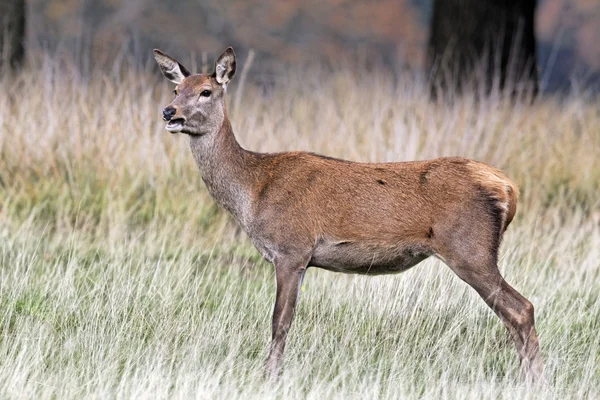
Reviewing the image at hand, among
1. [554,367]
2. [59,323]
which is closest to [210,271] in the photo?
[59,323]

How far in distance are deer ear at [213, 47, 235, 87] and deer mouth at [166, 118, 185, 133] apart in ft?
1.29

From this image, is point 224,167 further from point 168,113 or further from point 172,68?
point 172,68

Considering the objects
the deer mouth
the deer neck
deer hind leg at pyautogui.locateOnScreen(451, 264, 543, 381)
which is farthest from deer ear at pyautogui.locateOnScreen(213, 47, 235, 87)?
deer hind leg at pyautogui.locateOnScreen(451, 264, 543, 381)

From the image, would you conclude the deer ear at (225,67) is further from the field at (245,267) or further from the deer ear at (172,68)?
the field at (245,267)

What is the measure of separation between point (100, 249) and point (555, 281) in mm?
3347

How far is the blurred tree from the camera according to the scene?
43.2 ft

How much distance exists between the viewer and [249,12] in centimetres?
2619

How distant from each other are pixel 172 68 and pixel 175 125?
60cm

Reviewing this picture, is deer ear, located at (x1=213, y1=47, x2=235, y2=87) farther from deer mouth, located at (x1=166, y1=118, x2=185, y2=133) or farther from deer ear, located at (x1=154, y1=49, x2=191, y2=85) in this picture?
deer mouth, located at (x1=166, y1=118, x2=185, y2=133)

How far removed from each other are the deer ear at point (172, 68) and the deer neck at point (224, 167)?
0.38 meters

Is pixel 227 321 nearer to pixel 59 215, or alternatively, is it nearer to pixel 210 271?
pixel 210 271

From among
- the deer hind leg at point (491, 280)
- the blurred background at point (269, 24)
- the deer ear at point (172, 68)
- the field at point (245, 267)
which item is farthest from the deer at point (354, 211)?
the blurred background at point (269, 24)

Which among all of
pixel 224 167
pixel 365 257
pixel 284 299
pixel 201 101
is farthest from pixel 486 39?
pixel 284 299

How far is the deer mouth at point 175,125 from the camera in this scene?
6.13 metres
